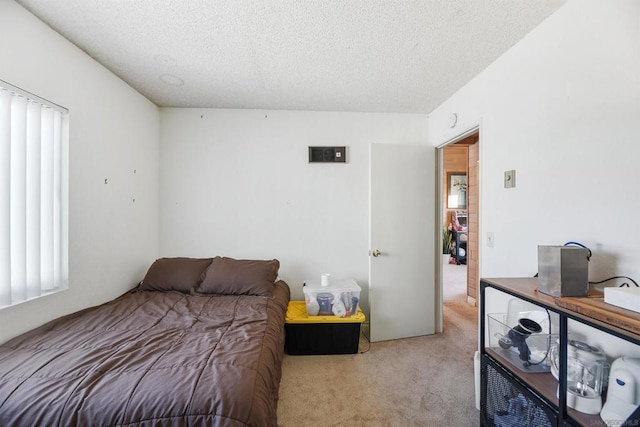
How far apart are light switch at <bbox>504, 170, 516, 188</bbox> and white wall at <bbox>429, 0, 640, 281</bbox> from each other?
1.4 inches

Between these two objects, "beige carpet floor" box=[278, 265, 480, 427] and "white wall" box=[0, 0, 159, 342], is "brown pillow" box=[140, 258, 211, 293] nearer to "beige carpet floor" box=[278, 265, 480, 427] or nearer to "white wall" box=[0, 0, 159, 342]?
"white wall" box=[0, 0, 159, 342]

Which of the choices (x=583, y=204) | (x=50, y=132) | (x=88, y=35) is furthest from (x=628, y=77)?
(x=50, y=132)

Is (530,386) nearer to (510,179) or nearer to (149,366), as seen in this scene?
(510,179)

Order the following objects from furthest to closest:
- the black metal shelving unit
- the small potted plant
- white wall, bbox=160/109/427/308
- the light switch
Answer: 1. the small potted plant
2. white wall, bbox=160/109/427/308
3. the light switch
4. the black metal shelving unit

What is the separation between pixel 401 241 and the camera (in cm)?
271

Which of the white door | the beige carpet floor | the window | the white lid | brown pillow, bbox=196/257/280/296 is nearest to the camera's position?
the window

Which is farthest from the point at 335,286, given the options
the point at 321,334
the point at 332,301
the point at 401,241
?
the point at 401,241

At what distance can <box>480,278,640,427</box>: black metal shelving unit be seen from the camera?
0.96 meters

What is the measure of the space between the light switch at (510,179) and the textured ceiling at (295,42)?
874mm

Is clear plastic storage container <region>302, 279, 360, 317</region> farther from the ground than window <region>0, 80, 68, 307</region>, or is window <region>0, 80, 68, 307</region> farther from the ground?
window <region>0, 80, 68, 307</region>

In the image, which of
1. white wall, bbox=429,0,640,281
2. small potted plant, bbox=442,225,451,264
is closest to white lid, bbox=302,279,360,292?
white wall, bbox=429,0,640,281

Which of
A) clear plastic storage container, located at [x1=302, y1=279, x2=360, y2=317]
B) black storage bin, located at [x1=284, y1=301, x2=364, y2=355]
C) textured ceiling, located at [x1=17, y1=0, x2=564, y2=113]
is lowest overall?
black storage bin, located at [x1=284, y1=301, x2=364, y2=355]

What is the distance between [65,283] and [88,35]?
1721 millimetres

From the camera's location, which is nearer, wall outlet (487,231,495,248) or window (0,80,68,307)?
window (0,80,68,307)
